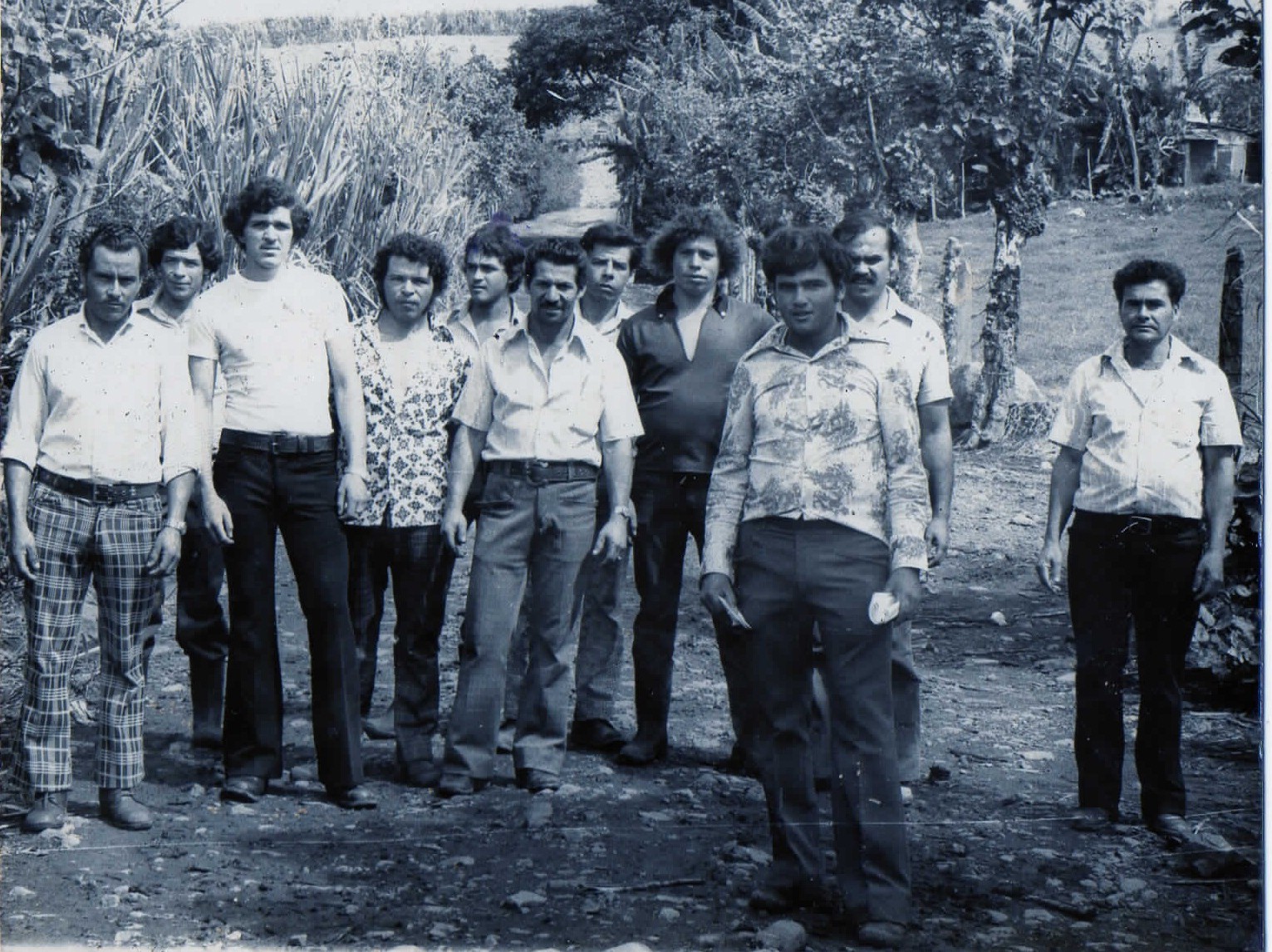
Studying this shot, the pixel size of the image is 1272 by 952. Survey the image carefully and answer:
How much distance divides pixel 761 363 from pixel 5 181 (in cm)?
244

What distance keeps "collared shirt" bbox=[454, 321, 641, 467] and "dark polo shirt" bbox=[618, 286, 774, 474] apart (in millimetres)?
168

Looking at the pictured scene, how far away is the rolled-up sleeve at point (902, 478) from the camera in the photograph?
3.54 metres

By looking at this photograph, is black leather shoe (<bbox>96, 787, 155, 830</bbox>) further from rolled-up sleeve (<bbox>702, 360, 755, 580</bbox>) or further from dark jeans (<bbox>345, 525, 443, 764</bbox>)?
rolled-up sleeve (<bbox>702, 360, 755, 580</bbox>)

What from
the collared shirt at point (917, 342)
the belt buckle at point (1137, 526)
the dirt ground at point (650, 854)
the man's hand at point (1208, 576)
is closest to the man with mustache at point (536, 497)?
the dirt ground at point (650, 854)

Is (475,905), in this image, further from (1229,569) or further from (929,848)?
(1229,569)

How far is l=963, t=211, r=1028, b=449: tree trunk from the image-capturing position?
16.2 ft

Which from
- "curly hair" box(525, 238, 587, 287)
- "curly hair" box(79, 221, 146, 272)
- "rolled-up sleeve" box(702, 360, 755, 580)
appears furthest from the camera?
"curly hair" box(525, 238, 587, 287)

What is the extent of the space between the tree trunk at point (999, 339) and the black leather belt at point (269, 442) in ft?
7.49

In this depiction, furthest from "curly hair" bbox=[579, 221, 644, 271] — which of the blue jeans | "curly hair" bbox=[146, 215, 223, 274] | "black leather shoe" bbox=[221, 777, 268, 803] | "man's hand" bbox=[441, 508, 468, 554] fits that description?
"black leather shoe" bbox=[221, 777, 268, 803]

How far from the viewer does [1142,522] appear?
13.3 ft

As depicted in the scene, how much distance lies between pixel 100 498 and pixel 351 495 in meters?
0.73

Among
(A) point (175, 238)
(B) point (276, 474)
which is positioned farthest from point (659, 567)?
(A) point (175, 238)

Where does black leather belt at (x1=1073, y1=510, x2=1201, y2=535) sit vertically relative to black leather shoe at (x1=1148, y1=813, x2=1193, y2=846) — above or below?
above

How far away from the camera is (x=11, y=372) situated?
4.60m
